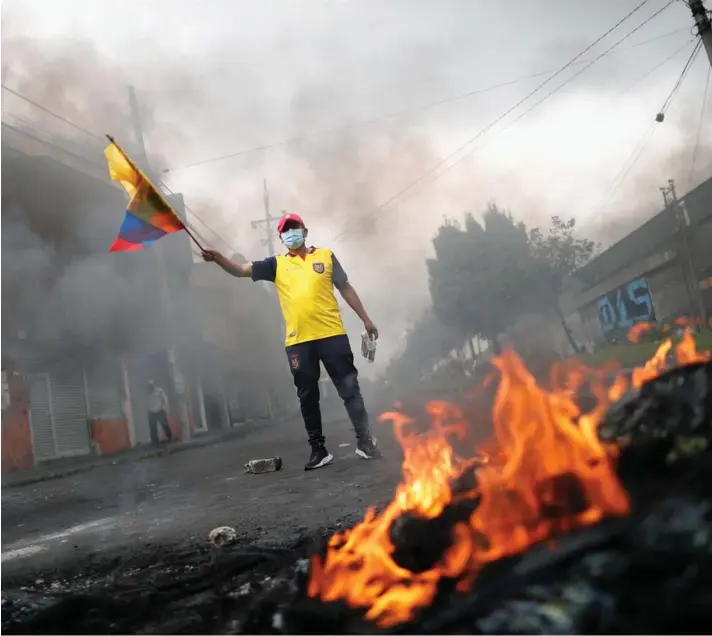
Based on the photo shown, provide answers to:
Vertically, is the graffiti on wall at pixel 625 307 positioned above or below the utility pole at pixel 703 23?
below

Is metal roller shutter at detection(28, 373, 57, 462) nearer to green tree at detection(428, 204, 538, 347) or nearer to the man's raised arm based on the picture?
Result: the man's raised arm

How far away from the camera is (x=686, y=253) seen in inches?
750

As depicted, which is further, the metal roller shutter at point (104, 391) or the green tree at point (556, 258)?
the green tree at point (556, 258)

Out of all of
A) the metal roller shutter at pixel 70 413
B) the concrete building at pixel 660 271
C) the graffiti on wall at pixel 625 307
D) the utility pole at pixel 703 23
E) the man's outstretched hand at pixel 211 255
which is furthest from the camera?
the graffiti on wall at pixel 625 307

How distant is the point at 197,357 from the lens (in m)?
22.8

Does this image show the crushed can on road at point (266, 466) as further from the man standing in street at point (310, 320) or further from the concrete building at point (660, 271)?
the concrete building at point (660, 271)

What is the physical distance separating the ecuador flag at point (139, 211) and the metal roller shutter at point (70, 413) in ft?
39.7

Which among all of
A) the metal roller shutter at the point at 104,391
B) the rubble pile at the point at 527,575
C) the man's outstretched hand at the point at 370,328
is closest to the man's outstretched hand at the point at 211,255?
the man's outstretched hand at the point at 370,328

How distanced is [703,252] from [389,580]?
760 inches

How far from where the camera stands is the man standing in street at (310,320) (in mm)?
4582

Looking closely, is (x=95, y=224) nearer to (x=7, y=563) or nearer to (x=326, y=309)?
(x=326, y=309)

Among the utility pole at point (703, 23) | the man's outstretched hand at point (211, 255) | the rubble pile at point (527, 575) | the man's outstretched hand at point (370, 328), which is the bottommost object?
the rubble pile at point (527, 575)

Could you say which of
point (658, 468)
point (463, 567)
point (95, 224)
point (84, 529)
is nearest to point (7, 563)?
point (84, 529)

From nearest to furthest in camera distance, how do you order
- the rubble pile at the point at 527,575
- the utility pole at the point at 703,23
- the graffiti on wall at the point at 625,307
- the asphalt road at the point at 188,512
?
1. the rubble pile at the point at 527,575
2. the asphalt road at the point at 188,512
3. the utility pole at the point at 703,23
4. the graffiti on wall at the point at 625,307
